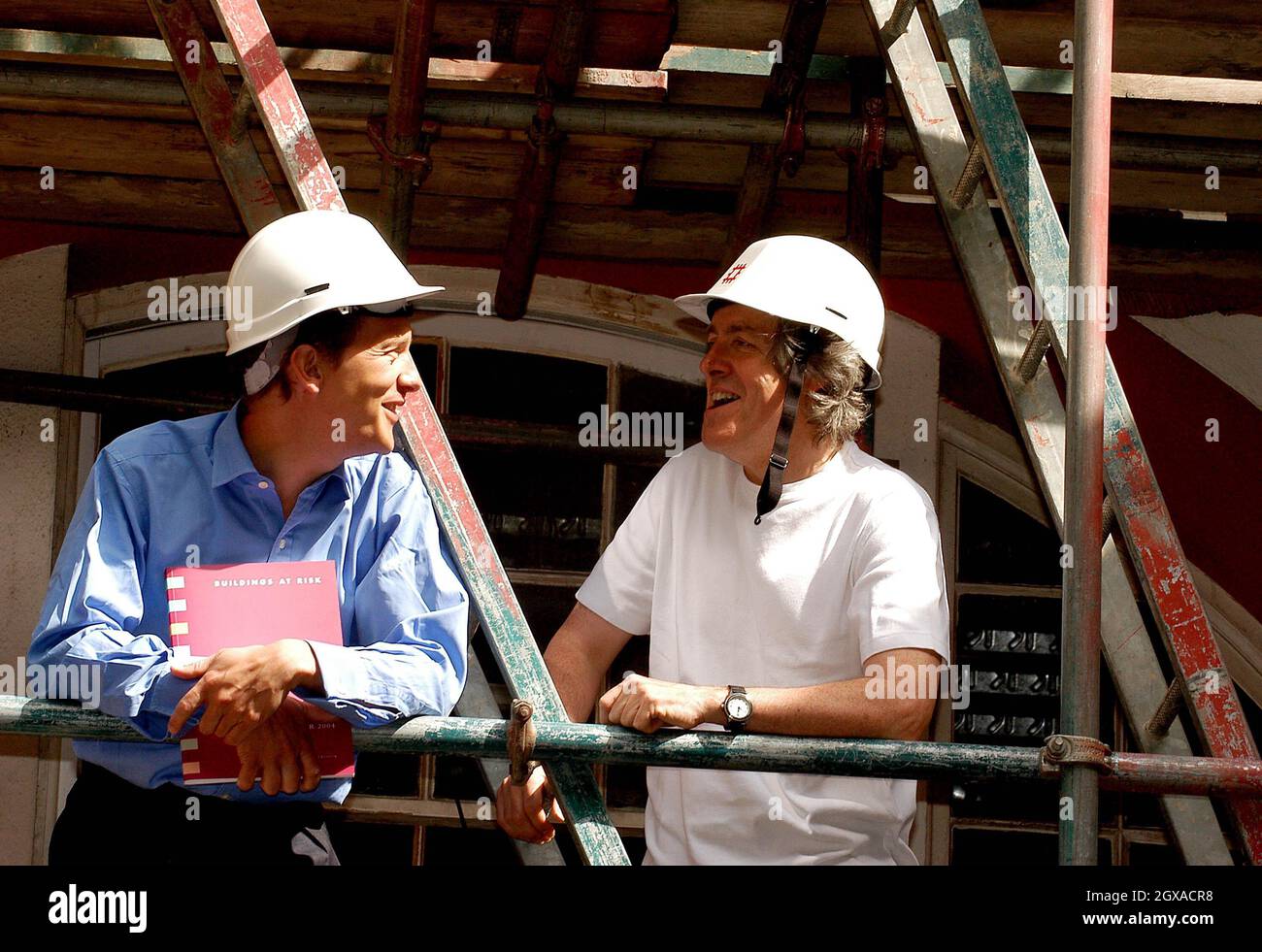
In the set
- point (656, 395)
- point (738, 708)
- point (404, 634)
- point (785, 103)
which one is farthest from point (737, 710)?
point (656, 395)

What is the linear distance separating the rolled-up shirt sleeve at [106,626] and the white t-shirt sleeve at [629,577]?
0.99 metres

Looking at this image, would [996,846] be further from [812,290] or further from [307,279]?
[307,279]

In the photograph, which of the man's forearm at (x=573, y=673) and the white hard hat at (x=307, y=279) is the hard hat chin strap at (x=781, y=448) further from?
the white hard hat at (x=307, y=279)

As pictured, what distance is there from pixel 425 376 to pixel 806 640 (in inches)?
114

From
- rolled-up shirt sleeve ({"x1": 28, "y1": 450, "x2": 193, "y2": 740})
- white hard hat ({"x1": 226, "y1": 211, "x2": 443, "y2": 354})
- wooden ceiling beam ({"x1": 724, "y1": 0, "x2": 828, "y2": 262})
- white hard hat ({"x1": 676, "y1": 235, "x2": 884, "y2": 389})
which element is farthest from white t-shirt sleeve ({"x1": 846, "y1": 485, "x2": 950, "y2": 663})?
wooden ceiling beam ({"x1": 724, "y1": 0, "x2": 828, "y2": 262})

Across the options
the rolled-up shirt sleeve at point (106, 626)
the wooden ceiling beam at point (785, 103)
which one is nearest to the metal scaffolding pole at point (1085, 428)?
the wooden ceiling beam at point (785, 103)

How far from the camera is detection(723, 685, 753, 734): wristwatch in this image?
2.84 meters

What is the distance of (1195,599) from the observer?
3.04 meters

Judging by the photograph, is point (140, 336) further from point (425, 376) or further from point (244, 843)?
point (244, 843)

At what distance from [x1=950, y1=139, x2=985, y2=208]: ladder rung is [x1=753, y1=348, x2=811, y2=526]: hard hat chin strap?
0.48 m

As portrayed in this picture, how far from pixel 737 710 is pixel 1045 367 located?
99 cm

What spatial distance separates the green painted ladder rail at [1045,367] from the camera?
304 centimetres

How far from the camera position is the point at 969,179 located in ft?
11.4

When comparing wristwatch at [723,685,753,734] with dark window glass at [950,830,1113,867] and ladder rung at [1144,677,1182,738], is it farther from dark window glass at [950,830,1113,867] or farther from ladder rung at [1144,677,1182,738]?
dark window glass at [950,830,1113,867]
